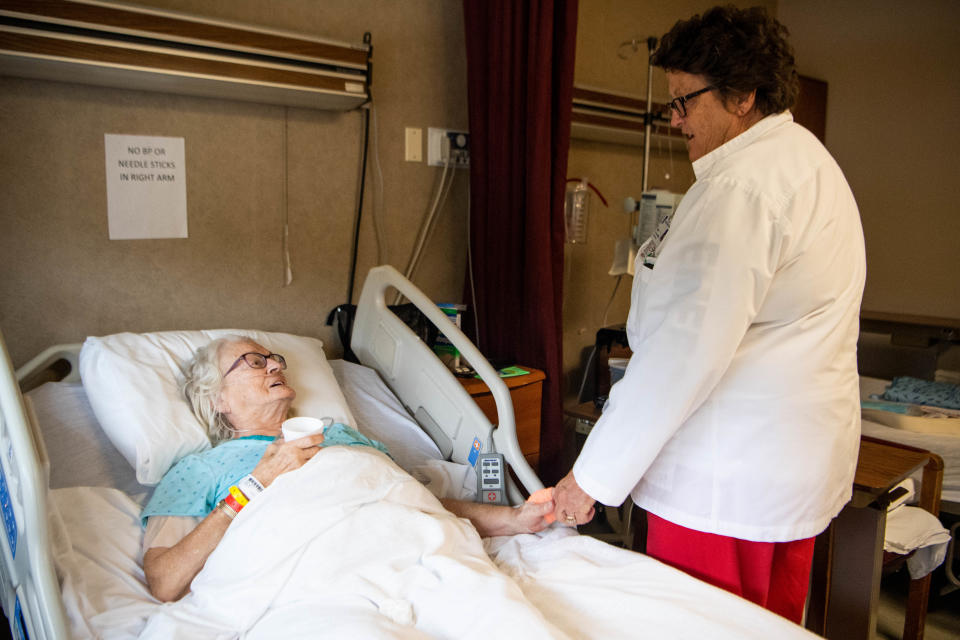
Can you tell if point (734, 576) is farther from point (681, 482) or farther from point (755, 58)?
point (755, 58)

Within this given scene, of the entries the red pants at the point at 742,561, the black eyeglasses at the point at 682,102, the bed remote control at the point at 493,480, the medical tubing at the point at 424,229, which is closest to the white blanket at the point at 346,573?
the bed remote control at the point at 493,480

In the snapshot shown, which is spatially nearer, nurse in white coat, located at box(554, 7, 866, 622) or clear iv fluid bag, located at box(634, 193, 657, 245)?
nurse in white coat, located at box(554, 7, 866, 622)

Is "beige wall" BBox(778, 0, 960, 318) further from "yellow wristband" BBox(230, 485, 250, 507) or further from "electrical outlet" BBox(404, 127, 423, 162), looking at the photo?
"yellow wristband" BBox(230, 485, 250, 507)

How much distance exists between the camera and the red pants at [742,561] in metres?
1.43

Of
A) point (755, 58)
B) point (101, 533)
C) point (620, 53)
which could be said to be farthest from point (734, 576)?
point (620, 53)

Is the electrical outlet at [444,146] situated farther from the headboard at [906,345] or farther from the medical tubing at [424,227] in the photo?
the headboard at [906,345]

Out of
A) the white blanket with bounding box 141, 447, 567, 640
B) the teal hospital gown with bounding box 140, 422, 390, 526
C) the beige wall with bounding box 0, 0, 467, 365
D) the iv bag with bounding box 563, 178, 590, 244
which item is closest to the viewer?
the white blanket with bounding box 141, 447, 567, 640

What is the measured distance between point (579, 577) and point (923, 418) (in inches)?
73.5

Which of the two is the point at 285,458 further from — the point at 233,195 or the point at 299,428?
the point at 233,195

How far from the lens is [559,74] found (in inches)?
99.7

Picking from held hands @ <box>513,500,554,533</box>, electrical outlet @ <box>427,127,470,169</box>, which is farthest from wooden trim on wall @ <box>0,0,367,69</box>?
held hands @ <box>513,500,554,533</box>

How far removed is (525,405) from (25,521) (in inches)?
63.0

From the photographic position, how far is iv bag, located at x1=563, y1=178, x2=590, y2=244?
2.92m

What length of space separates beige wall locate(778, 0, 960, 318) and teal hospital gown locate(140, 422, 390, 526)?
146 inches
